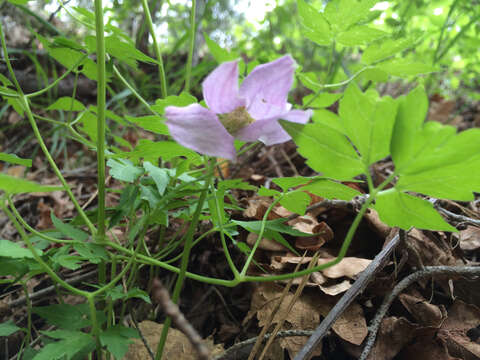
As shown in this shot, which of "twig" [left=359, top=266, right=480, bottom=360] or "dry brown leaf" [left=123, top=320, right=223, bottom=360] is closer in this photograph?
"twig" [left=359, top=266, right=480, bottom=360]

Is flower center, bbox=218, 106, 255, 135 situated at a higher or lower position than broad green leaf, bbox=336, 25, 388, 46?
lower

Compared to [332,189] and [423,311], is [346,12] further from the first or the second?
[423,311]

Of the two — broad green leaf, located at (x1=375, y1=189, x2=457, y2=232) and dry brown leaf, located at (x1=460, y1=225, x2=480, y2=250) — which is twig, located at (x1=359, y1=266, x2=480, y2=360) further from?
broad green leaf, located at (x1=375, y1=189, x2=457, y2=232)

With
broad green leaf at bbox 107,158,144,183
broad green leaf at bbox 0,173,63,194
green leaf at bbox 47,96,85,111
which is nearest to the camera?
broad green leaf at bbox 0,173,63,194

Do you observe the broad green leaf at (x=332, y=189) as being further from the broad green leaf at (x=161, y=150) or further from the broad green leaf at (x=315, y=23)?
the broad green leaf at (x=315, y=23)

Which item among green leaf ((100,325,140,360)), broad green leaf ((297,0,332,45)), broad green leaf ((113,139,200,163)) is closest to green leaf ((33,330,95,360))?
green leaf ((100,325,140,360))

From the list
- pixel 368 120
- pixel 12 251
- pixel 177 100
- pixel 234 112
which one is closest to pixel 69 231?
pixel 12 251

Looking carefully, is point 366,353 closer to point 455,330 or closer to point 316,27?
point 455,330
